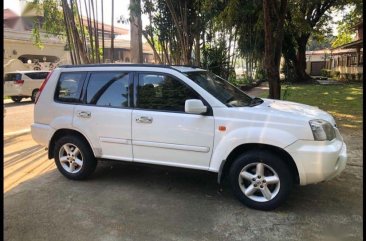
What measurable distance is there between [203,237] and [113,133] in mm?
2034

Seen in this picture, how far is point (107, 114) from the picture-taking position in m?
5.26

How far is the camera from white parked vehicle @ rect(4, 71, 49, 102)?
18766 millimetres

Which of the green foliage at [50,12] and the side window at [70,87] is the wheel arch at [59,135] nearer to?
the side window at [70,87]

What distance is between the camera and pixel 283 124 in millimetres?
4387

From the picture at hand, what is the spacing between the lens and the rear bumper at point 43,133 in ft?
18.7

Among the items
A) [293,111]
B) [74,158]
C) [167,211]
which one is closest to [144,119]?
[167,211]

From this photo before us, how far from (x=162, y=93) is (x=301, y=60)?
28228 mm

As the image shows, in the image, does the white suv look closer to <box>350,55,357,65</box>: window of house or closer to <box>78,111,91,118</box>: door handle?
<box>78,111,91,118</box>: door handle

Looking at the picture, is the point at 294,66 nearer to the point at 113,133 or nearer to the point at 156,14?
the point at 156,14

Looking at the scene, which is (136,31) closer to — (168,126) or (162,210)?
(168,126)

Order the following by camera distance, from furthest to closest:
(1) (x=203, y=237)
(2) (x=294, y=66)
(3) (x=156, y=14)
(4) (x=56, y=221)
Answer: (2) (x=294, y=66)
(3) (x=156, y=14)
(4) (x=56, y=221)
(1) (x=203, y=237)

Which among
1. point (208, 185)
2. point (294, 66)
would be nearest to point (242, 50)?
point (294, 66)

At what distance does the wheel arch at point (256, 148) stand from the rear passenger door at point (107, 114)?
4.28ft

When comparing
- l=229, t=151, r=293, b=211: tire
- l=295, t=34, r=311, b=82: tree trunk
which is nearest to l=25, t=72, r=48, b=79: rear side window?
l=229, t=151, r=293, b=211: tire
